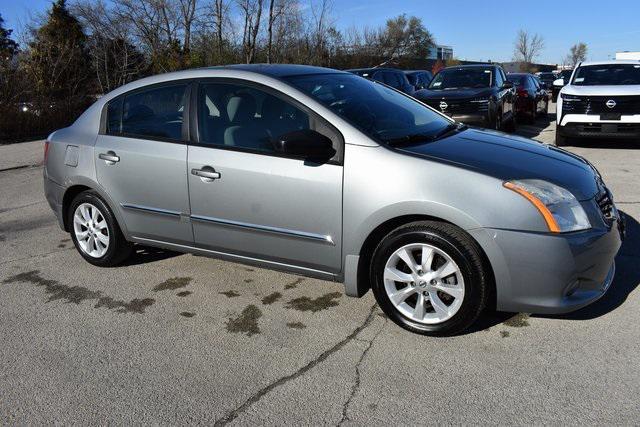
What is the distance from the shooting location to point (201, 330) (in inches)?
143

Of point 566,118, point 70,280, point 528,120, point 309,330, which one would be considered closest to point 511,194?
point 309,330

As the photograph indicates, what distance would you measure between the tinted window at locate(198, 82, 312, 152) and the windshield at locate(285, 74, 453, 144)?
209mm

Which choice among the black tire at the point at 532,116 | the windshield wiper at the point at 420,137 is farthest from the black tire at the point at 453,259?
the black tire at the point at 532,116

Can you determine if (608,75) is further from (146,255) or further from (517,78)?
(146,255)

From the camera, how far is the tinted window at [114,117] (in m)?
4.56

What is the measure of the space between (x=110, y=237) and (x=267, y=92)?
1.92 metres

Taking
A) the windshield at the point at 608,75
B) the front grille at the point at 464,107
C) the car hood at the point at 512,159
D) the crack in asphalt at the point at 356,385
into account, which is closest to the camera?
the crack in asphalt at the point at 356,385

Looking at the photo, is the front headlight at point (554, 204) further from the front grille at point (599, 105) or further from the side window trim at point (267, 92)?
the front grille at point (599, 105)

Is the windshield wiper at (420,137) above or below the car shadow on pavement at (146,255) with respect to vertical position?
above

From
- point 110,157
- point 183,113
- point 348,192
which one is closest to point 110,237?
point 110,157

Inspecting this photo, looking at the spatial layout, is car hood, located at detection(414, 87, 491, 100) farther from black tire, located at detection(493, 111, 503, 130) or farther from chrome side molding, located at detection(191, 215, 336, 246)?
chrome side molding, located at detection(191, 215, 336, 246)

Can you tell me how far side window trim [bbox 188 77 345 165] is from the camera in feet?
11.5

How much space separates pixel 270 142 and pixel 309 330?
50.9 inches

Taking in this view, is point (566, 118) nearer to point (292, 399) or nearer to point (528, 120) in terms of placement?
point (528, 120)
